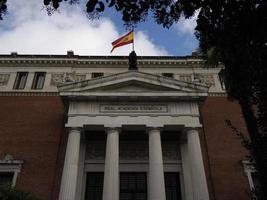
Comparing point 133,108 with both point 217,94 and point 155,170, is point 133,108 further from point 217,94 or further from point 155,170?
point 217,94

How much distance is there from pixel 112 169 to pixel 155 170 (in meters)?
2.50

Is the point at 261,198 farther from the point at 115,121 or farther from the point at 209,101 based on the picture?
the point at 209,101

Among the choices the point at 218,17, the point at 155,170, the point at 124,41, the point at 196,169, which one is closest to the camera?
the point at 218,17

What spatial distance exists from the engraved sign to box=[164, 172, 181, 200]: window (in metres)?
4.45

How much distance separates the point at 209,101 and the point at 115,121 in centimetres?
875

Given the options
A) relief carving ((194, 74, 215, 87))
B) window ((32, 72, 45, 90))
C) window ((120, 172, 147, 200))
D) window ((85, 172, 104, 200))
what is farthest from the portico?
window ((32, 72, 45, 90))

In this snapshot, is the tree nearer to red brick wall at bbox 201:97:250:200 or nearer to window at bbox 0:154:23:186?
red brick wall at bbox 201:97:250:200

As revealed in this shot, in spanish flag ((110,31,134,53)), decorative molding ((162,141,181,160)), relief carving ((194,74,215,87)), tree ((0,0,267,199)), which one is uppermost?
spanish flag ((110,31,134,53))

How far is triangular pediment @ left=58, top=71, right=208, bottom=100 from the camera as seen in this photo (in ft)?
72.4

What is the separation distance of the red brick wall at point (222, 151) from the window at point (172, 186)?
211cm

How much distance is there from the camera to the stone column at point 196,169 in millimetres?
18781

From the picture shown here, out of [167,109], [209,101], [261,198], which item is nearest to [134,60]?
[167,109]

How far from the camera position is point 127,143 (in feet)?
77.0

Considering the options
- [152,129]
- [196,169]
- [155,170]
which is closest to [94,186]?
[155,170]
